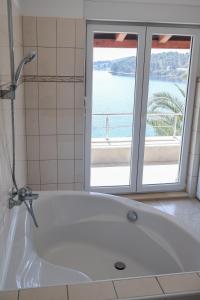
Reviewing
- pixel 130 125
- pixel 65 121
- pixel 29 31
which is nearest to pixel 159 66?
pixel 130 125

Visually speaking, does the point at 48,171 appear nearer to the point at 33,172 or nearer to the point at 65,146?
the point at 33,172

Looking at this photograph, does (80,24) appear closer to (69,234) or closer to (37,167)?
(37,167)

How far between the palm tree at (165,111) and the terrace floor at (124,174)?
53cm

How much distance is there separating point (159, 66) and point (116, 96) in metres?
0.58

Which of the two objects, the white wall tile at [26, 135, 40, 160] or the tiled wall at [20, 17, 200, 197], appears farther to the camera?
the white wall tile at [26, 135, 40, 160]

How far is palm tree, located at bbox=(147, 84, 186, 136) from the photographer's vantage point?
361 cm

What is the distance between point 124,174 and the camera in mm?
3842

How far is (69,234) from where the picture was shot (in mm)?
2623

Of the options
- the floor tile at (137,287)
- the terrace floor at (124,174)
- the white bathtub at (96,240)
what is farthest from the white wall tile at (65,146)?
the floor tile at (137,287)

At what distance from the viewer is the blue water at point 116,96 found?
3.42 m

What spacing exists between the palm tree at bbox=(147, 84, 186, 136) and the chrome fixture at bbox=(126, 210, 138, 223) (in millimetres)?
1468

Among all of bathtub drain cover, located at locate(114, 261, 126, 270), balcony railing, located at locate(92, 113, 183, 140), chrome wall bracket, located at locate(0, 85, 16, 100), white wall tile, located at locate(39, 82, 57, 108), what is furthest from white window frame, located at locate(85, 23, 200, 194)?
chrome wall bracket, located at locate(0, 85, 16, 100)

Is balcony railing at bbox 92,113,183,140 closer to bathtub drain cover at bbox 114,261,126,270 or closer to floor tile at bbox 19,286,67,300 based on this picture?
bathtub drain cover at bbox 114,261,126,270

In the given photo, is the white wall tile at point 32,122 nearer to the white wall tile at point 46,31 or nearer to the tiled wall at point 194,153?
the white wall tile at point 46,31
